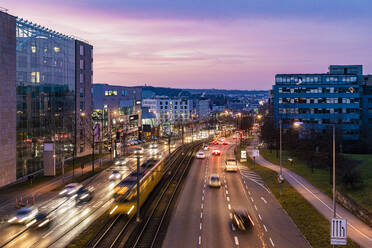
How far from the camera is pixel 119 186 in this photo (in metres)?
35.8

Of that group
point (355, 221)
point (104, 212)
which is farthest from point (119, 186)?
point (355, 221)

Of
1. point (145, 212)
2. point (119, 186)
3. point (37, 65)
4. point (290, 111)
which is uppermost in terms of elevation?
point (37, 65)

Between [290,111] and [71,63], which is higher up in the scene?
[71,63]

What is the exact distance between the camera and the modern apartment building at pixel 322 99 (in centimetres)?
10469

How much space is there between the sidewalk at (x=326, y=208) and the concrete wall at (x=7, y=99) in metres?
36.2

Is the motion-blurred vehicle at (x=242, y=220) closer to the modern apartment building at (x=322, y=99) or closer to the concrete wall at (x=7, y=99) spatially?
the concrete wall at (x=7, y=99)

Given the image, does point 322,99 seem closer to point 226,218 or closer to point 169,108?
point 226,218

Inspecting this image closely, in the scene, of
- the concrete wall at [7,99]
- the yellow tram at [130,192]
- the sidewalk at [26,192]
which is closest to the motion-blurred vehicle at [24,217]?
the sidewalk at [26,192]

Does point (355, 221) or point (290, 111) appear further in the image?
point (290, 111)

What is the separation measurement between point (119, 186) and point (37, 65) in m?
32.2

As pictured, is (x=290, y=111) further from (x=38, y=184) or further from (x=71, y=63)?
(x=38, y=184)

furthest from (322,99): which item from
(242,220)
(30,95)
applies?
(242,220)

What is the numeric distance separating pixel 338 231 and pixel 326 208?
1402cm

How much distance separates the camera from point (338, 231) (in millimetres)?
21375
